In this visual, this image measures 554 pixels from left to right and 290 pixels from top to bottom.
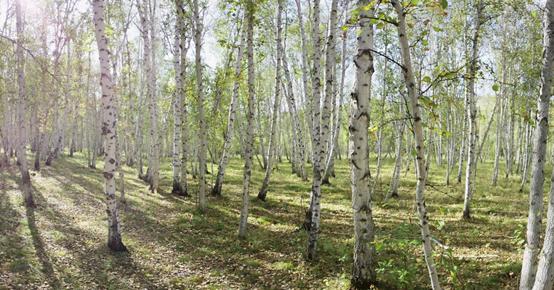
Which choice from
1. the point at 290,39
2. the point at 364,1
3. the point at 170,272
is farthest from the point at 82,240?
the point at 290,39

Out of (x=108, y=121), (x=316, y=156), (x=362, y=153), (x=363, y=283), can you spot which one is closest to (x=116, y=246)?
(x=108, y=121)

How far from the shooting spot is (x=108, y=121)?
30.1 ft

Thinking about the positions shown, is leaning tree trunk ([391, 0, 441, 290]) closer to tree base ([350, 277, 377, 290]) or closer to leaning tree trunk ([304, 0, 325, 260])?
tree base ([350, 277, 377, 290])

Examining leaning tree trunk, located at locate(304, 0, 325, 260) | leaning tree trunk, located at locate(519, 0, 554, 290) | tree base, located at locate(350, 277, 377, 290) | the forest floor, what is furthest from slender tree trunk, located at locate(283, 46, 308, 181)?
leaning tree trunk, located at locate(519, 0, 554, 290)

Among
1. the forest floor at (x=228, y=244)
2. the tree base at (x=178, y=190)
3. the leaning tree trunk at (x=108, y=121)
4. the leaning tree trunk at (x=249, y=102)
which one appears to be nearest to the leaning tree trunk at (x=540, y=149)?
the forest floor at (x=228, y=244)

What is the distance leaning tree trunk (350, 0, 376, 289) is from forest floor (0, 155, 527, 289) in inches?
15.5

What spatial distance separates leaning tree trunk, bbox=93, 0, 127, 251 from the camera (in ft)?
29.2

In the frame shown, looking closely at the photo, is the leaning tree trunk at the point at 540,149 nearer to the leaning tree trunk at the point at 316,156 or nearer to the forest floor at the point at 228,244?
the forest floor at the point at 228,244

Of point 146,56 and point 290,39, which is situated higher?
point 290,39

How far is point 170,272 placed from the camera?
8312 millimetres

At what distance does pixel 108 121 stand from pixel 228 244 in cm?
464

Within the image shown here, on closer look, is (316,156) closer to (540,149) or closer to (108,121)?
(540,149)

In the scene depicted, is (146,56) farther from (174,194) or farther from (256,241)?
(256,241)

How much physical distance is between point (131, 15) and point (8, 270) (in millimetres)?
19183
